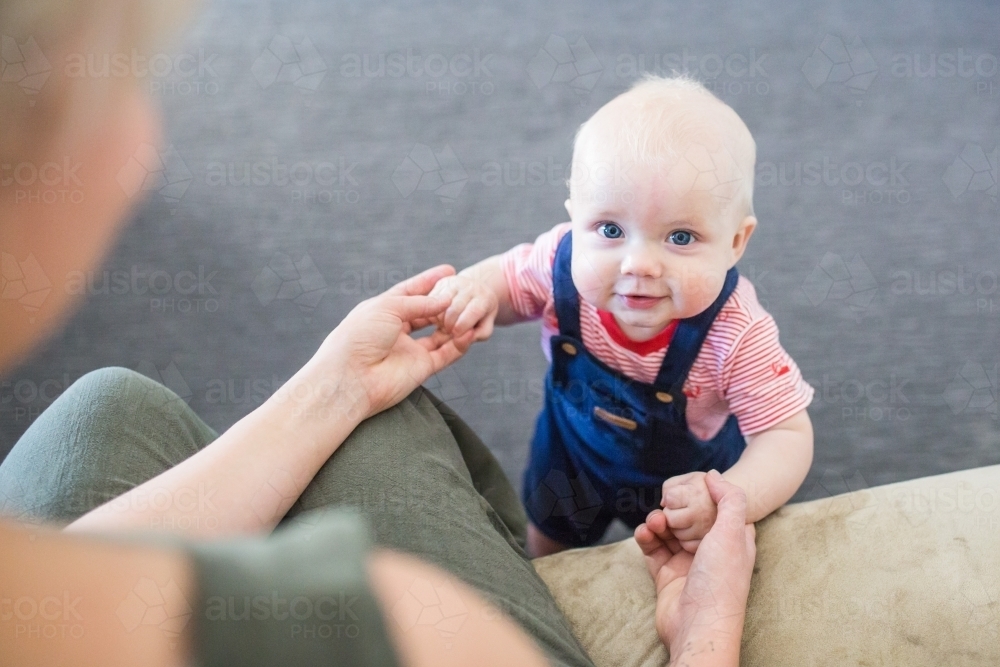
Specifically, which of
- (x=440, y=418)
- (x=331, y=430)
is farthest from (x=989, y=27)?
(x=331, y=430)

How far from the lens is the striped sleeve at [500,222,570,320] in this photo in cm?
99

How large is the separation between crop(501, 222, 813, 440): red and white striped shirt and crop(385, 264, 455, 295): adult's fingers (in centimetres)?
9

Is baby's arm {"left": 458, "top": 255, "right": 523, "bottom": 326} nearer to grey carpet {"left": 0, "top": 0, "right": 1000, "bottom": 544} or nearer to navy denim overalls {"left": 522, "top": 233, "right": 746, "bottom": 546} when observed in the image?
navy denim overalls {"left": 522, "top": 233, "right": 746, "bottom": 546}

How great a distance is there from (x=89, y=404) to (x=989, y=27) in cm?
196

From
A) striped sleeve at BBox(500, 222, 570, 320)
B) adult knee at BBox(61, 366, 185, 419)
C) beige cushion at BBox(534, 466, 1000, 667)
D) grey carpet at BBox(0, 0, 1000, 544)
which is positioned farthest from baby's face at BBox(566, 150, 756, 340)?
grey carpet at BBox(0, 0, 1000, 544)

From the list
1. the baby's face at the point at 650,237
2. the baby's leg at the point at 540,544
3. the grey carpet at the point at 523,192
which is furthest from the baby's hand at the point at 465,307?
the grey carpet at the point at 523,192

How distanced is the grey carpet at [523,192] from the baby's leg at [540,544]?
0.66 ft

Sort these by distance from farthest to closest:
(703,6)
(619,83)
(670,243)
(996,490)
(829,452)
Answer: (703,6)
(619,83)
(829,452)
(670,243)
(996,490)

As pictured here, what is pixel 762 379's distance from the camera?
0.90m

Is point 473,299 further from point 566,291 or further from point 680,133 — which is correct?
point 680,133

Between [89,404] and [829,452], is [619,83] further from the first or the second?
[89,404]

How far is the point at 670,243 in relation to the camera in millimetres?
833

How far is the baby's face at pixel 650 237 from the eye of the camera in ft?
2.65

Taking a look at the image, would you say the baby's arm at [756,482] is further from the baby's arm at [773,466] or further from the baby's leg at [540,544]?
the baby's leg at [540,544]
